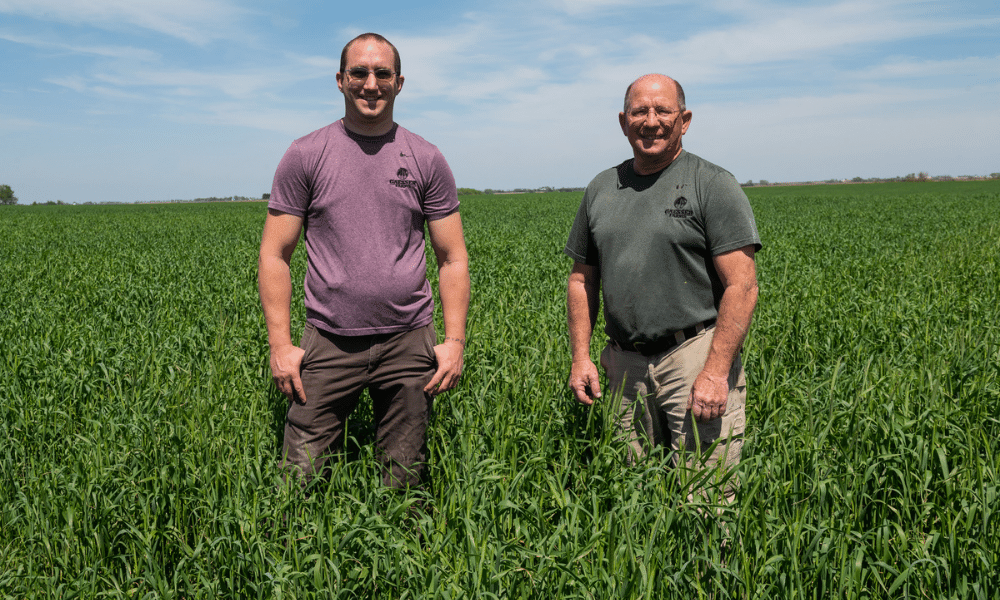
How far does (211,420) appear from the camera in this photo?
12.5 ft

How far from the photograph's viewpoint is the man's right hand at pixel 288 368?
287cm

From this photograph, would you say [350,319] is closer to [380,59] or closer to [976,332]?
[380,59]

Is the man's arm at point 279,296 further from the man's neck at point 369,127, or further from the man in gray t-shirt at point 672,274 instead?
the man in gray t-shirt at point 672,274

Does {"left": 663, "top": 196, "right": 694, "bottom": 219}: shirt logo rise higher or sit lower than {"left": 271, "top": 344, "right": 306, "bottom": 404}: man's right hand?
higher

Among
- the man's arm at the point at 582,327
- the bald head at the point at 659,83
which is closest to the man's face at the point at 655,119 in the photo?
the bald head at the point at 659,83

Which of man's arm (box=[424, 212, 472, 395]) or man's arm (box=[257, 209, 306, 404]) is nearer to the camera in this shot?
man's arm (box=[257, 209, 306, 404])

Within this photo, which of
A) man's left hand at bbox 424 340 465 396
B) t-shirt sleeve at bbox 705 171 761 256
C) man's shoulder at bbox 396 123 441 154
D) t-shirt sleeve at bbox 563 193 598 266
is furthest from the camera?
t-shirt sleeve at bbox 563 193 598 266

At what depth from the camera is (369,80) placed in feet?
8.83

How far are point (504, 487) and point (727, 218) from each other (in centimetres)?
157

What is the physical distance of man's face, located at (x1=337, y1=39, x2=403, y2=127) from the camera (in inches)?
106

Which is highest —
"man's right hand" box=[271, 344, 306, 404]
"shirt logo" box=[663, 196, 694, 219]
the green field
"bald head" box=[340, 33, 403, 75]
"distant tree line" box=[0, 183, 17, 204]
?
"distant tree line" box=[0, 183, 17, 204]

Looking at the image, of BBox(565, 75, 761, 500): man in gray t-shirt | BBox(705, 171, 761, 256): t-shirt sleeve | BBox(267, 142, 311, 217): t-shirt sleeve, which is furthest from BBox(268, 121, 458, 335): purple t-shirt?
BBox(705, 171, 761, 256): t-shirt sleeve

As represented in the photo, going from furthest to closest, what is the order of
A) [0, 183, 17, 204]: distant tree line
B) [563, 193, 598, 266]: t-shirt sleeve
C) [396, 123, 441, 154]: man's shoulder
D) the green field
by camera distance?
[0, 183, 17, 204]: distant tree line → [563, 193, 598, 266]: t-shirt sleeve → [396, 123, 441, 154]: man's shoulder → the green field

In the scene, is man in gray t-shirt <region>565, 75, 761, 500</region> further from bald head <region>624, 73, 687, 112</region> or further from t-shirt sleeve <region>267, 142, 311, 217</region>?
t-shirt sleeve <region>267, 142, 311, 217</region>
